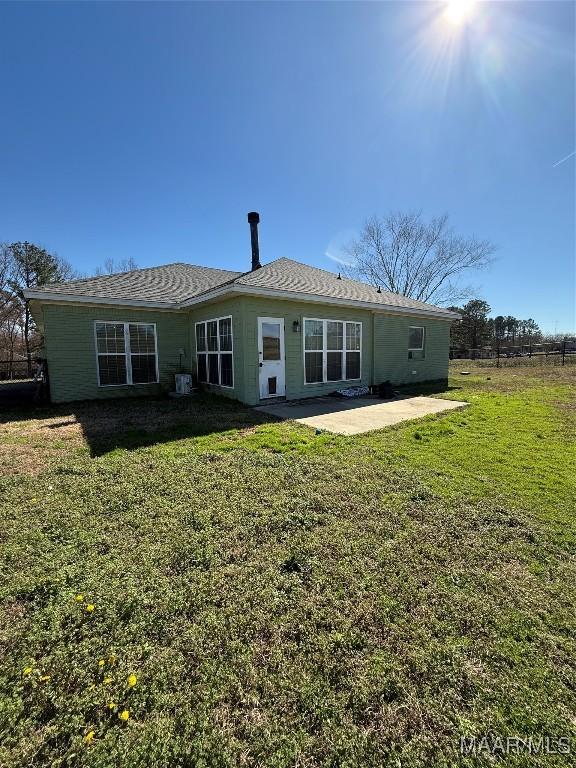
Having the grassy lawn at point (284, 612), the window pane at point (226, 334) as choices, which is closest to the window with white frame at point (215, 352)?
the window pane at point (226, 334)

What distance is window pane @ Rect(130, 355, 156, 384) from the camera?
972 centimetres

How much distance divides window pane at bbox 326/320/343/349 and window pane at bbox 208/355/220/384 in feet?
10.7

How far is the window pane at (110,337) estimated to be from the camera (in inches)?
360

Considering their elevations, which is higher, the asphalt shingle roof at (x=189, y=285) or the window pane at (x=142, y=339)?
the asphalt shingle roof at (x=189, y=285)

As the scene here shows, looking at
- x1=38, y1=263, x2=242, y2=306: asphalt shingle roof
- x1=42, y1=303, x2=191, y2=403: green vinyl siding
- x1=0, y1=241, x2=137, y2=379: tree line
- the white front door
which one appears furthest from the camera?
x1=0, y1=241, x2=137, y2=379: tree line

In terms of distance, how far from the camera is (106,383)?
9.34 meters

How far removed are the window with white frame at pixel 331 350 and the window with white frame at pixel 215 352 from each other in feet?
6.78

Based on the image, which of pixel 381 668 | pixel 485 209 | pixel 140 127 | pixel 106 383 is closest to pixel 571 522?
pixel 381 668

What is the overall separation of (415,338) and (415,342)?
6.0 inches

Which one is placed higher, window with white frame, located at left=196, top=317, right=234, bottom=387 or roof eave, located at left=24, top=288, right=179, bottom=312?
roof eave, located at left=24, top=288, right=179, bottom=312

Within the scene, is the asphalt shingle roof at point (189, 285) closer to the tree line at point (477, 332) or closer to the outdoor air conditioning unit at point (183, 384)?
the outdoor air conditioning unit at point (183, 384)

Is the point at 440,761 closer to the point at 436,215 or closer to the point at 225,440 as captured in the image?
the point at 225,440

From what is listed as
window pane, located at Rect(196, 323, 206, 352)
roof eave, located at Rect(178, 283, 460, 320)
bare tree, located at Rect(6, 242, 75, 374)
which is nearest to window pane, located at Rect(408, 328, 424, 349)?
roof eave, located at Rect(178, 283, 460, 320)

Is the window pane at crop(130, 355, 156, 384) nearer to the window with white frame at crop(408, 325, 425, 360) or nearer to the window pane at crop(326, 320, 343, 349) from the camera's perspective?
the window pane at crop(326, 320, 343, 349)
